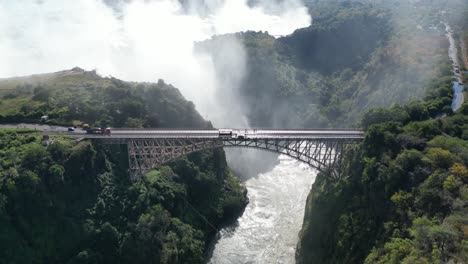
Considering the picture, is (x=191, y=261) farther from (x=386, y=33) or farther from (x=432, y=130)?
(x=386, y=33)

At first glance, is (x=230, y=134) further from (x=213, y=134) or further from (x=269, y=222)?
(x=269, y=222)

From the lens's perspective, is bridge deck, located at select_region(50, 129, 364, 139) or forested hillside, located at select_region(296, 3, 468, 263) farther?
bridge deck, located at select_region(50, 129, 364, 139)

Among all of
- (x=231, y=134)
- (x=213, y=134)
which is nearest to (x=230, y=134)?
(x=231, y=134)

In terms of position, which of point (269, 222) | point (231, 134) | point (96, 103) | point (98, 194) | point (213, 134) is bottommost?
point (269, 222)

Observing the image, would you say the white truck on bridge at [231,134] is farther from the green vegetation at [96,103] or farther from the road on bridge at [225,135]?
the green vegetation at [96,103]

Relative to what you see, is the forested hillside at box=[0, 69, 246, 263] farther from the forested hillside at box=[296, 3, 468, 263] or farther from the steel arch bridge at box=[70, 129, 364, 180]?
the forested hillside at box=[296, 3, 468, 263]

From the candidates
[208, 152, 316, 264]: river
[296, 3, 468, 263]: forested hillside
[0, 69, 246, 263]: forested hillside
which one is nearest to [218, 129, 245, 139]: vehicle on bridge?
[0, 69, 246, 263]: forested hillside
